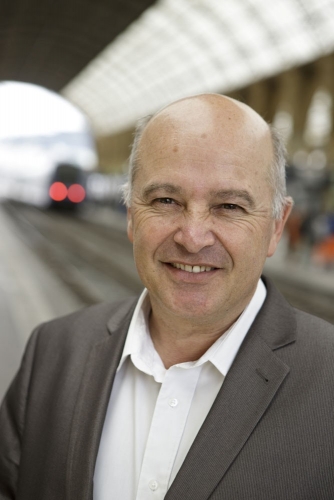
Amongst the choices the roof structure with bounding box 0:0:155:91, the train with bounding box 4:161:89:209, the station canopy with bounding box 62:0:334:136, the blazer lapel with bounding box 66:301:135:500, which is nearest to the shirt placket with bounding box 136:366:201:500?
the blazer lapel with bounding box 66:301:135:500

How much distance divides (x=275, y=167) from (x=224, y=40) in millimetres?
38087


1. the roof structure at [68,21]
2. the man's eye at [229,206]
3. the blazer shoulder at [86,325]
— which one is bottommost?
the blazer shoulder at [86,325]

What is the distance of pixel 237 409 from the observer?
1.89 m

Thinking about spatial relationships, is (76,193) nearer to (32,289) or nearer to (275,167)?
(32,289)

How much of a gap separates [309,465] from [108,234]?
1157 inches

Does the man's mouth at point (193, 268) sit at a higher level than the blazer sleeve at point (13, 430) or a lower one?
higher

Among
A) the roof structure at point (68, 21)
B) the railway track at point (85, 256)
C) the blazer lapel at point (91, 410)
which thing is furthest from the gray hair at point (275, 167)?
the roof structure at point (68, 21)

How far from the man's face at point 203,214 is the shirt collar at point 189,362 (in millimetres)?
63

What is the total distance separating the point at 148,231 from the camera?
1984 millimetres

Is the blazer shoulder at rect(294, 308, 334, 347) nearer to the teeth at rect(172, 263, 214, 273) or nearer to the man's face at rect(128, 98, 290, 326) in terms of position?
the man's face at rect(128, 98, 290, 326)

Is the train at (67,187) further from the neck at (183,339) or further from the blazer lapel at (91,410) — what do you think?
the neck at (183,339)

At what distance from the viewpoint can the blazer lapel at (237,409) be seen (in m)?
1.80

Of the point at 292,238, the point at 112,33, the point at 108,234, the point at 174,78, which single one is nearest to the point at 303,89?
the point at 292,238

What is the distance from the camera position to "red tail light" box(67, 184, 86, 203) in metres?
42.1
